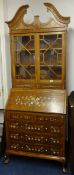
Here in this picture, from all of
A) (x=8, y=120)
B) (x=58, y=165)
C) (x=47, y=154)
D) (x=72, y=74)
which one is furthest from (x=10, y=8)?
(x=58, y=165)

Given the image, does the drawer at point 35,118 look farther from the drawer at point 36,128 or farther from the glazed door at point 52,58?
the glazed door at point 52,58

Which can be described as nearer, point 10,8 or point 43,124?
point 43,124

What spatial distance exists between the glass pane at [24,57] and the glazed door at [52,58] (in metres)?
0.12

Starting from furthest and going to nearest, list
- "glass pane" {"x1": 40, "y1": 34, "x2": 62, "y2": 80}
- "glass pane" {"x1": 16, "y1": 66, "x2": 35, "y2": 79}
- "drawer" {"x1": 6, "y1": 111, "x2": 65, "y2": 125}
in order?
"glass pane" {"x1": 16, "y1": 66, "x2": 35, "y2": 79} < "glass pane" {"x1": 40, "y1": 34, "x2": 62, "y2": 80} < "drawer" {"x1": 6, "y1": 111, "x2": 65, "y2": 125}

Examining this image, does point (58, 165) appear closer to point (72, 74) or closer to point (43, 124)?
Answer: point (43, 124)

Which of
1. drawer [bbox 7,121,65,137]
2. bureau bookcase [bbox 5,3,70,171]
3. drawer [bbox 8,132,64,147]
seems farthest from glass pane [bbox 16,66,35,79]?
drawer [bbox 8,132,64,147]

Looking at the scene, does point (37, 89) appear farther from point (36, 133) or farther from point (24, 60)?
point (36, 133)

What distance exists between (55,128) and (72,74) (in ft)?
3.00

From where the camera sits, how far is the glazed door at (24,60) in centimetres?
260

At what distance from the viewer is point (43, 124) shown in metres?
2.47

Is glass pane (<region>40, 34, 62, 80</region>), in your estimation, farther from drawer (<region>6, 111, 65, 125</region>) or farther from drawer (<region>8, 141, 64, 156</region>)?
drawer (<region>8, 141, 64, 156</region>)

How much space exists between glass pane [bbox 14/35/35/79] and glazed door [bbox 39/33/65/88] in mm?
125

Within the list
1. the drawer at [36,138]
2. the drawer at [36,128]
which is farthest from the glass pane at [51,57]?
the drawer at [36,138]

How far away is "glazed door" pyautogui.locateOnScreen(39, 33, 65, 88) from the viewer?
2.50 metres
